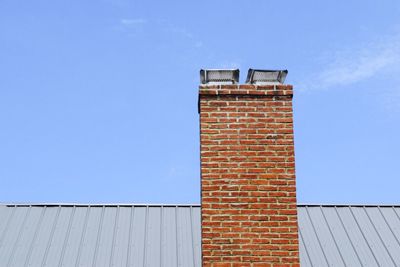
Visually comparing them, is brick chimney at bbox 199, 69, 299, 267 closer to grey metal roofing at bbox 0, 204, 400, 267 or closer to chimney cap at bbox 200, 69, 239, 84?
chimney cap at bbox 200, 69, 239, 84

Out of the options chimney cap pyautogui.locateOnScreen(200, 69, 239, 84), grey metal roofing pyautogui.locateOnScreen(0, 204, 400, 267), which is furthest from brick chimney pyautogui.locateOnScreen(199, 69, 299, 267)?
grey metal roofing pyautogui.locateOnScreen(0, 204, 400, 267)

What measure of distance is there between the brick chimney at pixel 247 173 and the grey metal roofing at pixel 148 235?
6040 mm

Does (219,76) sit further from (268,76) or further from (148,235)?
(148,235)

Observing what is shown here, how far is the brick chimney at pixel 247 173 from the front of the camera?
8.48 metres

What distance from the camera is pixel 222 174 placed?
876 centimetres

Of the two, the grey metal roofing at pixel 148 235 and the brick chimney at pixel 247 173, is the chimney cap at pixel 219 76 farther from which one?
the grey metal roofing at pixel 148 235

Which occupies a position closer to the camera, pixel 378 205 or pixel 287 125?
pixel 287 125

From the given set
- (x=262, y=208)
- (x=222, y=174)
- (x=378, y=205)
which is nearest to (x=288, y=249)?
(x=262, y=208)

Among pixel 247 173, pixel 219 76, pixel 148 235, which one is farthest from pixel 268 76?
pixel 148 235

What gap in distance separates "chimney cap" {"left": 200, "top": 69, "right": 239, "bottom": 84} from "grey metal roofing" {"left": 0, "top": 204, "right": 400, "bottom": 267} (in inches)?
237

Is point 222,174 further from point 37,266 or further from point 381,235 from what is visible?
point 381,235

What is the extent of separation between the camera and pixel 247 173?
8750mm

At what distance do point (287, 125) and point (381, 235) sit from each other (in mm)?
7760

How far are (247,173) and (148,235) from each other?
726 centimetres
